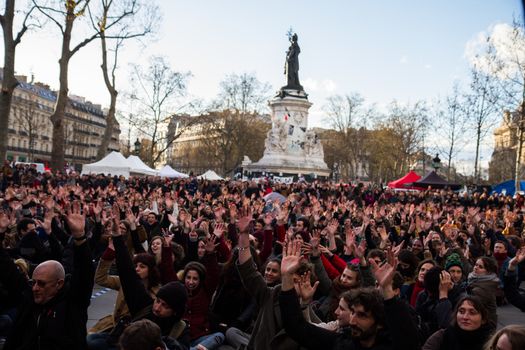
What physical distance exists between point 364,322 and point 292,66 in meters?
47.1

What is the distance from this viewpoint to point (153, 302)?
16.0 ft

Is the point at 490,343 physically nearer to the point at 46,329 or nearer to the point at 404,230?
the point at 46,329

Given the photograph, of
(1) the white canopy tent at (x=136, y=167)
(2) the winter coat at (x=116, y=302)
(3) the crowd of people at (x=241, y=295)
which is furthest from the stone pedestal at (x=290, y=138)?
(2) the winter coat at (x=116, y=302)

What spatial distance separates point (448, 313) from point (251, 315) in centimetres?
193

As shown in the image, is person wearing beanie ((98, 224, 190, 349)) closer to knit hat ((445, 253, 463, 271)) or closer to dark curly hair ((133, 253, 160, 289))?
dark curly hair ((133, 253, 160, 289))

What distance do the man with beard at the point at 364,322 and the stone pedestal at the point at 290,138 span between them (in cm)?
4287

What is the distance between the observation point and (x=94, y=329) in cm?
561

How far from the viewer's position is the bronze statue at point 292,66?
1930 inches

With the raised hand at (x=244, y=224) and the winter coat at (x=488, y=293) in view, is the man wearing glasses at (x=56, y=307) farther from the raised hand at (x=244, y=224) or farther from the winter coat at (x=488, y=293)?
the winter coat at (x=488, y=293)

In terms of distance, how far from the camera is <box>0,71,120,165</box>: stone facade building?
3002 inches

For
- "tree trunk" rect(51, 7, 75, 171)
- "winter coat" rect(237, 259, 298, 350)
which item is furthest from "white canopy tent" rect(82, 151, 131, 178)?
"winter coat" rect(237, 259, 298, 350)

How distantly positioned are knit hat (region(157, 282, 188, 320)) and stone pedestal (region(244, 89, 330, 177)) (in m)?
42.2

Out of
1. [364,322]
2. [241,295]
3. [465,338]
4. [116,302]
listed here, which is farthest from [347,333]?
[116,302]

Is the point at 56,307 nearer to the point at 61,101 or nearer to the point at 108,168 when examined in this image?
the point at 61,101
